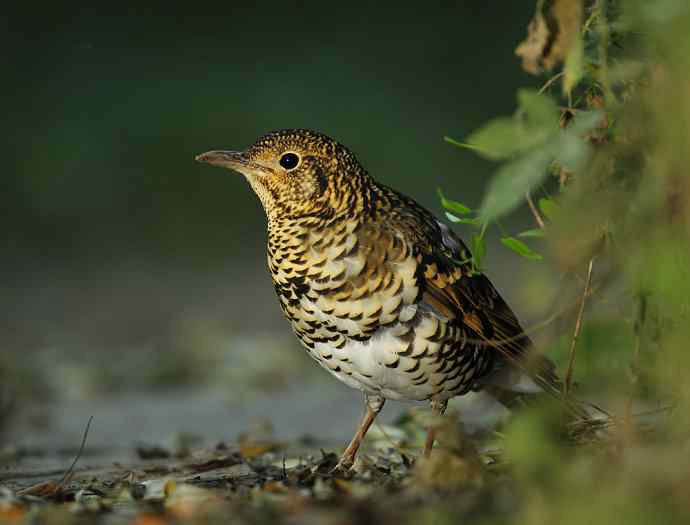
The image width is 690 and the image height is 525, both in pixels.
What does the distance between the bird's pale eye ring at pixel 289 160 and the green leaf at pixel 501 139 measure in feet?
5.01

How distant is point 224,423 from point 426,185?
757 centimetres

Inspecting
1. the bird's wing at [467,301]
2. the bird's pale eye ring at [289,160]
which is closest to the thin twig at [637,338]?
the bird's wing at [467,301]

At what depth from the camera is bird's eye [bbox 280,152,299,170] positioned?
4.13 metres

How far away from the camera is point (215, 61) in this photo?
55.2ft

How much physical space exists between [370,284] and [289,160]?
0.60 m

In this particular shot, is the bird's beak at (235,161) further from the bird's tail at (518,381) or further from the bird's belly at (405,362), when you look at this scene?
the bird's tail at (518,381)

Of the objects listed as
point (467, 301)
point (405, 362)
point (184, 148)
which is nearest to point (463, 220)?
point (405, 362)

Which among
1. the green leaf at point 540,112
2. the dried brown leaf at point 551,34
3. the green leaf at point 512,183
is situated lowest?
the green leaf at point 512,183

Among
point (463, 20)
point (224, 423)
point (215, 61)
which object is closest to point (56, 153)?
point (215, 61)

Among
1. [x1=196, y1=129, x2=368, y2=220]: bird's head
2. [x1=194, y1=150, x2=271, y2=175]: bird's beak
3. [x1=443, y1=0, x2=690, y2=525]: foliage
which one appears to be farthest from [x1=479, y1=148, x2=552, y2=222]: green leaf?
[x1=194, y1=150, x2=271, y2=175]: bird's beak

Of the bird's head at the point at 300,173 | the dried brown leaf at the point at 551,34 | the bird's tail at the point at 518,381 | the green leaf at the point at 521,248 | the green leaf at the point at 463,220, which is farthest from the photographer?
the bird's tail at the point at 518,381

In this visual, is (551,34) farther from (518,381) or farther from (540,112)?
(518,381)

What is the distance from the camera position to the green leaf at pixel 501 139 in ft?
8.70

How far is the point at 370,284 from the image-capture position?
380 cm
